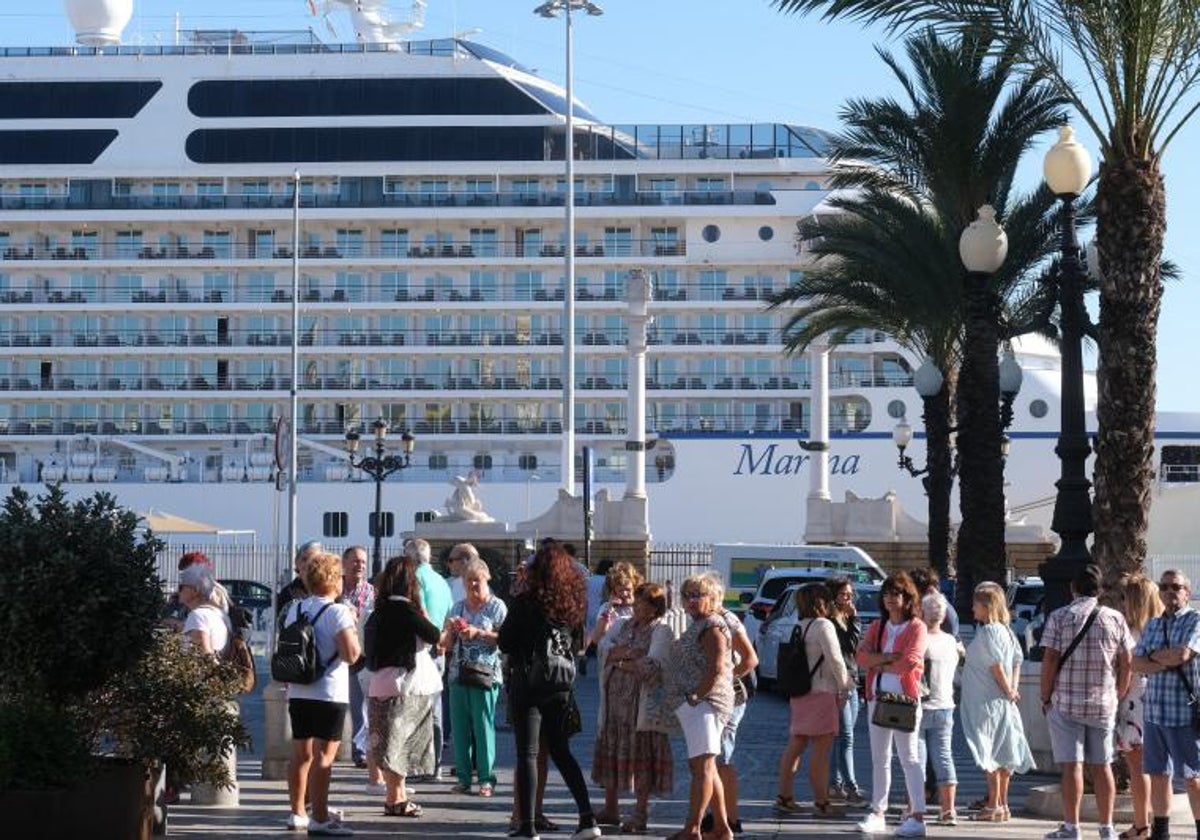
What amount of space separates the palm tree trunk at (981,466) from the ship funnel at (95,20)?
128 feet

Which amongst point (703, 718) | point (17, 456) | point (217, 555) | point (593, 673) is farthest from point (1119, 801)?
point (17, 456)

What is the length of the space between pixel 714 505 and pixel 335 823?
41295mm

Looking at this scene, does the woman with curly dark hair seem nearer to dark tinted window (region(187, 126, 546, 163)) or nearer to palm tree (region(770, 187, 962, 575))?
palm tree (region(770, 187, 962, 575))

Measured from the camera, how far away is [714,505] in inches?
2041

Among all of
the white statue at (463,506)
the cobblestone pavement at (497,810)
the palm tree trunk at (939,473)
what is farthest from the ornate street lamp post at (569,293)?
the cobblestone pavement at (497,810)

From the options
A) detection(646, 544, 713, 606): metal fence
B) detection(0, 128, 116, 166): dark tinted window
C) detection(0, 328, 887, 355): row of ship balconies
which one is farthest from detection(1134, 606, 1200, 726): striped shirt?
detection(0, 128, 116, 166): dark tinted window

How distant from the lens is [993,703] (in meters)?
12.1

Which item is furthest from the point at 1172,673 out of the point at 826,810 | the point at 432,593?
the point at 432,593

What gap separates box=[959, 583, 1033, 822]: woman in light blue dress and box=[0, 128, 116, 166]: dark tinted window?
46.6 m

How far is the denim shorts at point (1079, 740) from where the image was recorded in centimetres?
1052

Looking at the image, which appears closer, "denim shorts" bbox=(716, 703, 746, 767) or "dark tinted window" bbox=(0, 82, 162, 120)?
"denim shorts" bbox=(716, 703, 746, 767)

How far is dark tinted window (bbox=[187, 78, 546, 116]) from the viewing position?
53906mm

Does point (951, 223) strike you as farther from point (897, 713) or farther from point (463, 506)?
point (463, 506)

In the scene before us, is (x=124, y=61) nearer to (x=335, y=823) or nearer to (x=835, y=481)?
(x=835, y=481)
